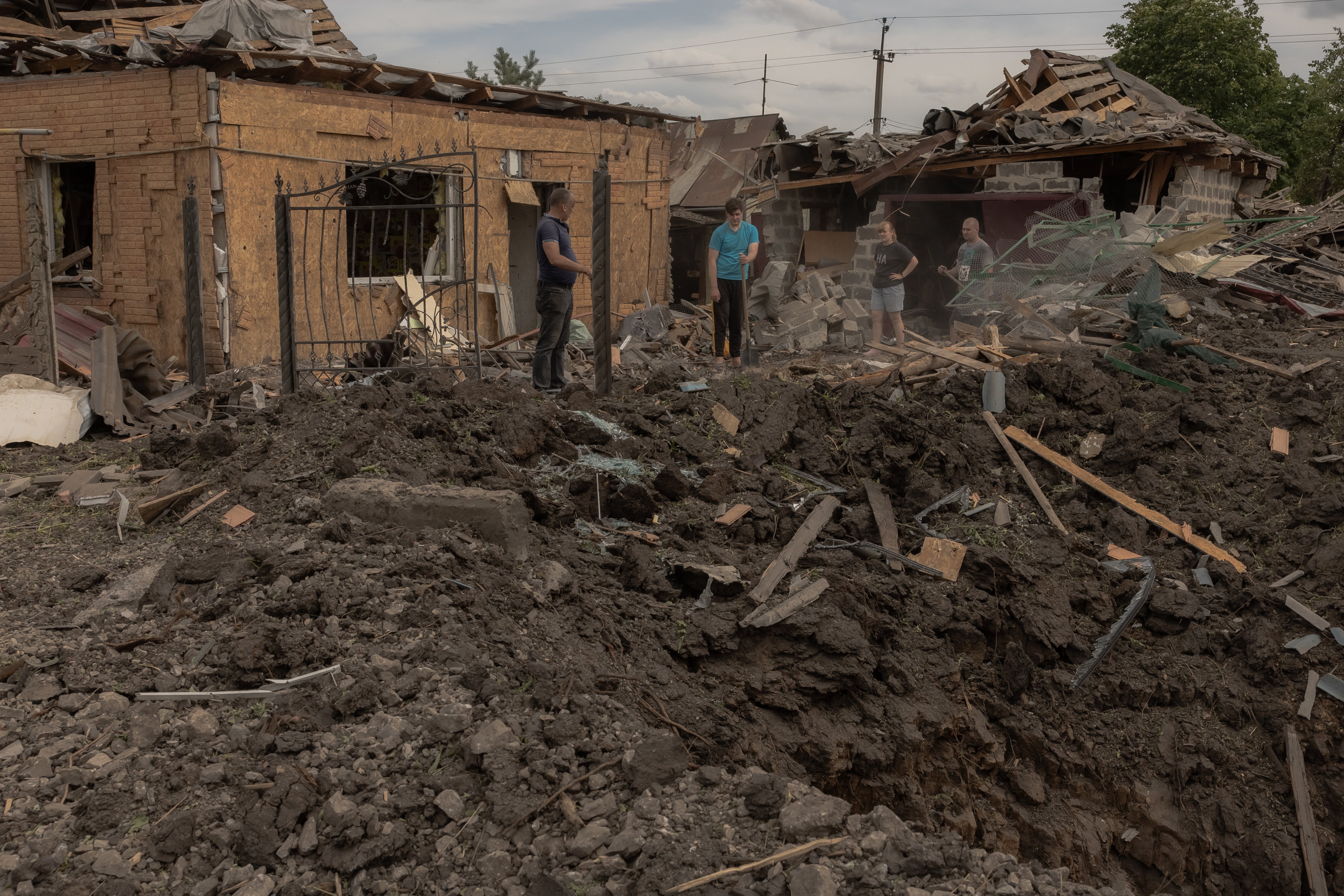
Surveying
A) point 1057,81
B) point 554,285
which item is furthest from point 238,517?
point 1057,81

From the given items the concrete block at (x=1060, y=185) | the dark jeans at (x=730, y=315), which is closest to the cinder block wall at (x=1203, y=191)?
the concrete block at (x=1060, y=185)

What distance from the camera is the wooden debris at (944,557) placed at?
5.63 meters

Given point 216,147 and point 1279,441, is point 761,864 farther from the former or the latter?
point 216,147

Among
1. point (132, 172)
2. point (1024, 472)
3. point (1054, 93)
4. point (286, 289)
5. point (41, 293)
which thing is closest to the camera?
point (1024, 472)

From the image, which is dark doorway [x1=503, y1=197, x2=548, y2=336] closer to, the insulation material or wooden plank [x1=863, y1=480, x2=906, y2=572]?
the insulation material

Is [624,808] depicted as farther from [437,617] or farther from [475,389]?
[475,389]

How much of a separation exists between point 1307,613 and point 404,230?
427 inches

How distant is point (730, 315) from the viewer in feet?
36.1

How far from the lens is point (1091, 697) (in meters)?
5.29

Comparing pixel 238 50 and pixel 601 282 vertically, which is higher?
pixel 238 50

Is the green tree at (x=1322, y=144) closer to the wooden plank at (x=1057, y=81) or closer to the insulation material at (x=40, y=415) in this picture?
the wooden plank at (x=1057, y=81)

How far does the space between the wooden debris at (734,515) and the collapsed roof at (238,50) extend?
7.84m

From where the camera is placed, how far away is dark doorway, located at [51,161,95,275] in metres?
11.6

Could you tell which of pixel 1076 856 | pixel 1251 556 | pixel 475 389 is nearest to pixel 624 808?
pixel 1076 856
